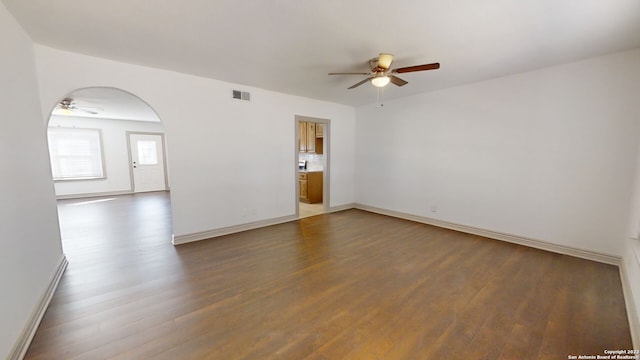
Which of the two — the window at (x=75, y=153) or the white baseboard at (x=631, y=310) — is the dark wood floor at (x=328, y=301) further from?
the window at (x=75, y=153)

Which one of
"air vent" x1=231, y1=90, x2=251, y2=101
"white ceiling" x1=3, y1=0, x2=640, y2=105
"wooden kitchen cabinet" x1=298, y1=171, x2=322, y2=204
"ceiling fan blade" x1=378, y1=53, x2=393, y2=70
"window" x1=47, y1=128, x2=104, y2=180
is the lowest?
"wooden kitchen cabinet" x1=298, y1=171, x2=322, y2=204

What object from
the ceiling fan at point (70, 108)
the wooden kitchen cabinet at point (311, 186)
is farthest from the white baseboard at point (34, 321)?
the wooden kitchen cabinet at point (311, 186)

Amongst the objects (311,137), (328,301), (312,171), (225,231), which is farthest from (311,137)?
(328,301)

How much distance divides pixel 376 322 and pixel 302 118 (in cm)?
398

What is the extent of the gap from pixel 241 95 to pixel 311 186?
10.5 feet

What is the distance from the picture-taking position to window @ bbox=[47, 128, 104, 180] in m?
7.15

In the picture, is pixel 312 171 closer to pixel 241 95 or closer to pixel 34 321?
pixel 241 95

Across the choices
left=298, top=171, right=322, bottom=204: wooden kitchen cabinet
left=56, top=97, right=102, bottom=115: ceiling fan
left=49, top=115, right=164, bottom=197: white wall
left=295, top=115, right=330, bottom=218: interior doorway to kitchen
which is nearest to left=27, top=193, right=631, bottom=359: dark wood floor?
left=295, top=115, right=330, bottom=218: interior doorway to kitchen

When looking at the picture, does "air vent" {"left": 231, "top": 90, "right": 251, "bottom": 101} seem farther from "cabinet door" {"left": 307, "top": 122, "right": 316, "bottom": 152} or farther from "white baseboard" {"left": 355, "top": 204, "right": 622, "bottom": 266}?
"white baseboard" {"left": 355, "top": 204, "right": 622, "bottom": 266}

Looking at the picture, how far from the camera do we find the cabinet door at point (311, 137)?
6.96 meters

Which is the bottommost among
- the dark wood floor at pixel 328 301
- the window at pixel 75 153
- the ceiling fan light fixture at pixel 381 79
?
the dark wood floor at pixel 328 301

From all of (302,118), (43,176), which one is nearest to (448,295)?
(302,118)

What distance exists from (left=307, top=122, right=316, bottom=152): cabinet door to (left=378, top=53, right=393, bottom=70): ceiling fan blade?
4.21m

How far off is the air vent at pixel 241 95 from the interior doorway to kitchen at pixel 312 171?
6.13ft
